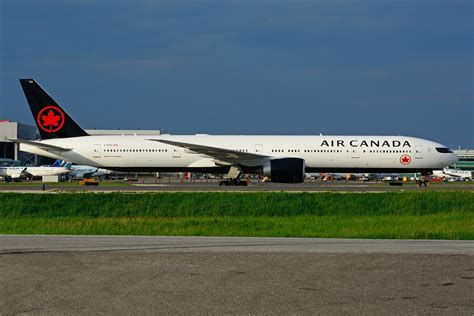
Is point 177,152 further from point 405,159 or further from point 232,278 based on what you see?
point 232,278

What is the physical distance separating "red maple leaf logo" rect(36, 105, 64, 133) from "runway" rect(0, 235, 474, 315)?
1524 inches

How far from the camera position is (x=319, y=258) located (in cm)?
1390

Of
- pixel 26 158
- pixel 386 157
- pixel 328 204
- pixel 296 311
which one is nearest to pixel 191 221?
pixel 328 204

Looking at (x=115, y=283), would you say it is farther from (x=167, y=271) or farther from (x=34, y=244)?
(x=34, y=244)

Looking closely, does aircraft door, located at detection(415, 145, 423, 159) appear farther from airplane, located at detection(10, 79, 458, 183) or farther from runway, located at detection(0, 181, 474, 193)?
runway, located at detection(0, 181, 474, 193)

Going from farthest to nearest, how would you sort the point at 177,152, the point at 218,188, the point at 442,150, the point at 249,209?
the point at 442,150 → the point at 177,152 → the point at 218,188 → the point at 249,209

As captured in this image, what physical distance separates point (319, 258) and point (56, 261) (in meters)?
5.01

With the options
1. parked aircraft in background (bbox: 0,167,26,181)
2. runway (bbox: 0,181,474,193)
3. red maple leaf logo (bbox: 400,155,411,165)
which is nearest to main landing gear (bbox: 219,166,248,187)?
runway (bbox: 0,181,474,193)

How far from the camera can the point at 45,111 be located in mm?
54344

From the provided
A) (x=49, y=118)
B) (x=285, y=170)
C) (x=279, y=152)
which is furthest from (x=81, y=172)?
(x=285, y=170)

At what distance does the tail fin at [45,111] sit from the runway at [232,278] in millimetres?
38739

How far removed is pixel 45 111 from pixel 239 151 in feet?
50.2

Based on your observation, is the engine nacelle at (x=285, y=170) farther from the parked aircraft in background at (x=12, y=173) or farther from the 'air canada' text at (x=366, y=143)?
the parked aircraft in background at (x=12, y=173)

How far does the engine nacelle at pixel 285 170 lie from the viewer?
49375mm
